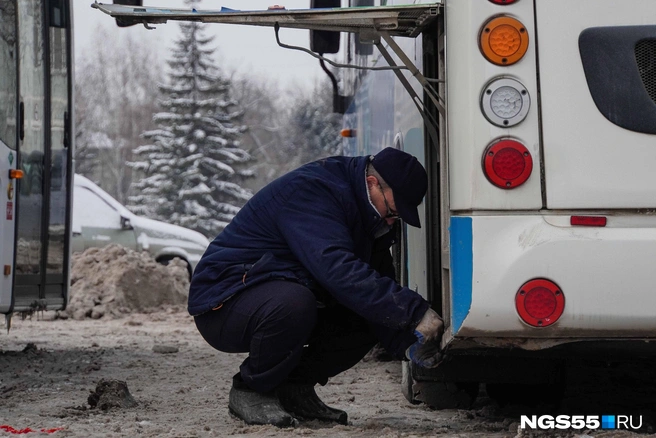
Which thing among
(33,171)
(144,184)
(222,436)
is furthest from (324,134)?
(222,436)

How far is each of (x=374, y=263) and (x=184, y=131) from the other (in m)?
33.2

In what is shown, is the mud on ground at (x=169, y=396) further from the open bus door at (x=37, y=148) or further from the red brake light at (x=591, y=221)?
the red brake light at (x=591, y=221)

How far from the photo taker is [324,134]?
170ft

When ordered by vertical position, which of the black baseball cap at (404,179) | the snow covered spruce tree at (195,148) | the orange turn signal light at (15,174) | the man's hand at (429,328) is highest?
the snow covered spruce tree at (195,148)

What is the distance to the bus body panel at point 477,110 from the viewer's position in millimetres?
3902

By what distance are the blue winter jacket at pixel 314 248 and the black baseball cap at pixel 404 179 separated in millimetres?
119

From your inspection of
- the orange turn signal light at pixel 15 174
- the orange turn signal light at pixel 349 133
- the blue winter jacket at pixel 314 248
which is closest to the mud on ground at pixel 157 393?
the blue winter jacket at pixel 314 248

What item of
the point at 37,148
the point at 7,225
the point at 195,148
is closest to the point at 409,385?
the point at 7,225

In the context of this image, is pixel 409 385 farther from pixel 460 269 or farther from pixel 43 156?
pixel 43 156

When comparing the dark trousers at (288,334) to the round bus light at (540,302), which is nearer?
the round bus light at (540,302)

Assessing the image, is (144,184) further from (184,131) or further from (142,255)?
(142,255)

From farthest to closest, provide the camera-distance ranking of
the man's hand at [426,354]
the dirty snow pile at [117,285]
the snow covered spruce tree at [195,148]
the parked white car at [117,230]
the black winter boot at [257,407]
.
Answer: the snow covered spruce tree at [195,148]
the parked white car at [117,230]
the dirty snow pile at [117,285]
the black winter boot at [257,407]
the man's hand at [426,354]

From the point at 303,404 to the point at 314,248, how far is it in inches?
37.9

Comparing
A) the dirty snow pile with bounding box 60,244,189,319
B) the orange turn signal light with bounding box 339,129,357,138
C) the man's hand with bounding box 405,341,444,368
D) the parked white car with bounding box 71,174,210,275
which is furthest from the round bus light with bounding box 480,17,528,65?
the parked white car with bounding box 71,174,210,275
